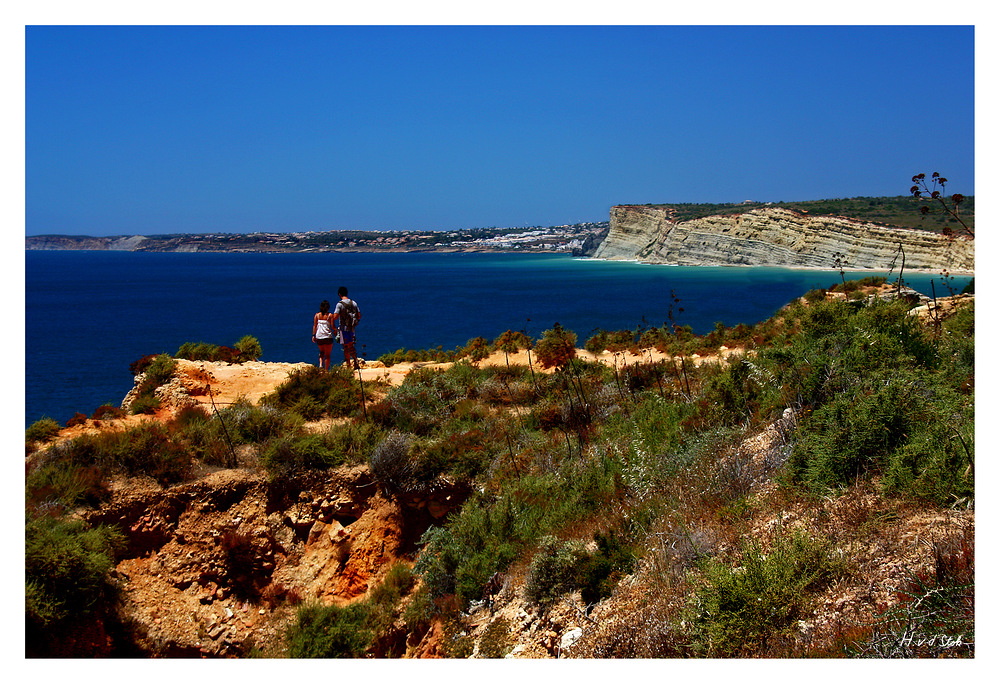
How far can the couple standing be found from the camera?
1209 cm

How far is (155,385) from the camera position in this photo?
482 inches

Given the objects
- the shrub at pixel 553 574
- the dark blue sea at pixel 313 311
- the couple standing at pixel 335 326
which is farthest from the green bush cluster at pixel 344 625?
the dark blue sea at pixel 313 311

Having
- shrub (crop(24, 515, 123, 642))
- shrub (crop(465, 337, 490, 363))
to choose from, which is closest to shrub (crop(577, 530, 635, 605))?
shrub (crop(24, 515, 123, 642))

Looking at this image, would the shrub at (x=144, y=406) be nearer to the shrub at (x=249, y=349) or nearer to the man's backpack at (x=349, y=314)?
the man's backpack at (x=349, y=314)

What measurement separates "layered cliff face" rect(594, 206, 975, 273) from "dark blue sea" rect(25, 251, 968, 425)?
403 centimetres

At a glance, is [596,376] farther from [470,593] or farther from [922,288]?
[922,288]

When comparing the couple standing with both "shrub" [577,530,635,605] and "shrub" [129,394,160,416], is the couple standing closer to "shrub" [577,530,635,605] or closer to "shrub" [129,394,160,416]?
"shrub" [129,394,160,416]

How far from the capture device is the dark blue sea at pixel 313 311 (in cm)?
2964

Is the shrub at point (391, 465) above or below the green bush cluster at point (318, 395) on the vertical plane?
below

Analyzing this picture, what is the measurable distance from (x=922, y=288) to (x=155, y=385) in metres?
47.9

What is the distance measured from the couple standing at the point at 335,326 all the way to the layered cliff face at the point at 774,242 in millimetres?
54941

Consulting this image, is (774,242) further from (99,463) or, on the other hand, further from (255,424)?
(99,463)
